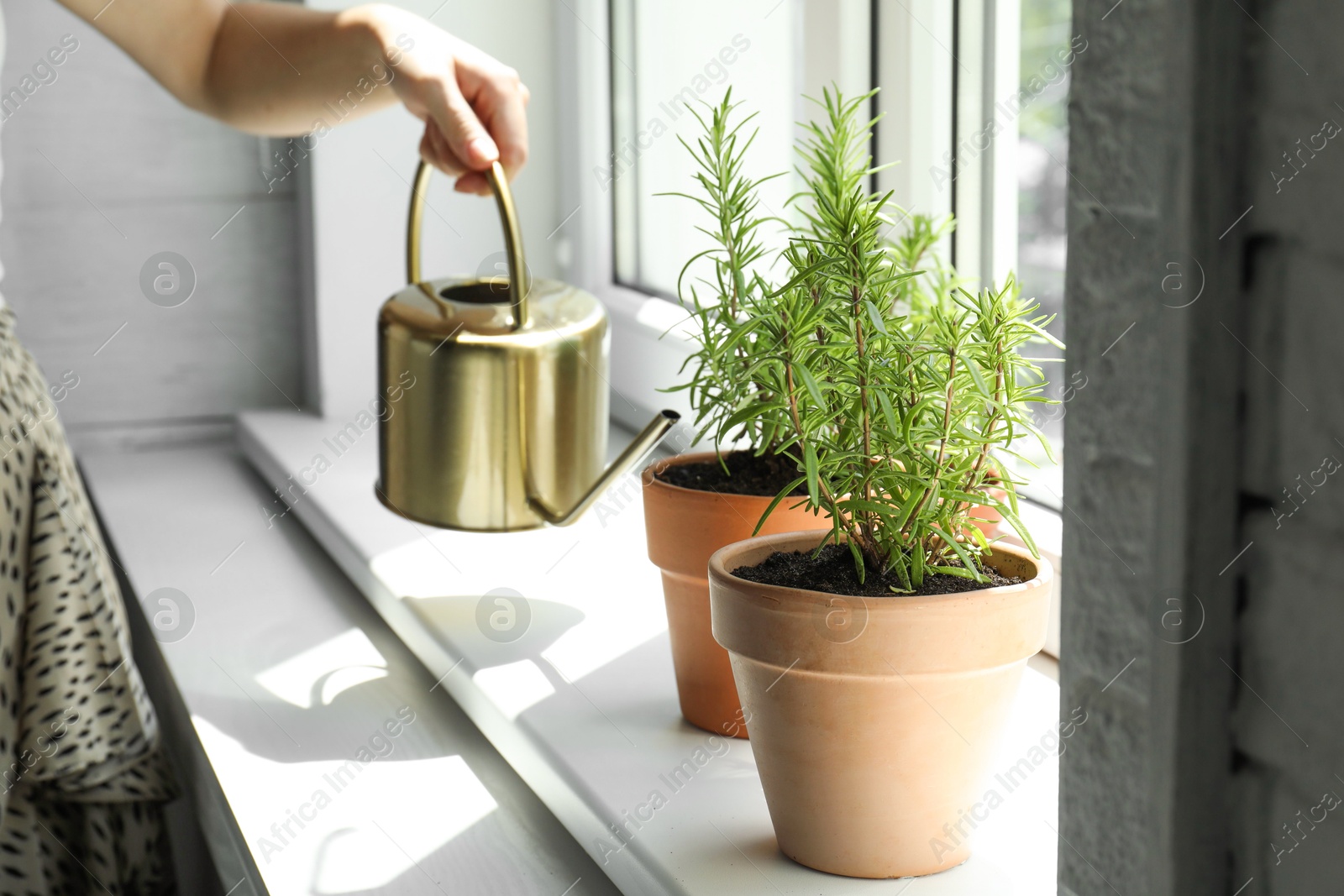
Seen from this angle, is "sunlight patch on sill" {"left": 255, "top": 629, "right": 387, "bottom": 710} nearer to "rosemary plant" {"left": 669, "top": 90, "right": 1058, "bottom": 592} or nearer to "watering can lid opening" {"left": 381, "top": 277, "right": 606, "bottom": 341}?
"watering can lid opening" {"left": 381, "top": 277, "right": 606, "bottom": 341}

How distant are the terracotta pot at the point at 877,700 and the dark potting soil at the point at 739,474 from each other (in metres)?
0.11

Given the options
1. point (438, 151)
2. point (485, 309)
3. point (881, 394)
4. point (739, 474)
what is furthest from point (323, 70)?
point (881, 394)

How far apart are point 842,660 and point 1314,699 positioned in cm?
21

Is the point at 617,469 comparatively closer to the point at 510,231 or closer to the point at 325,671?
the point at 510,231

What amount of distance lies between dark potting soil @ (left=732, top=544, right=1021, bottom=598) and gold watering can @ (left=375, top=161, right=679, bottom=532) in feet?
0.78

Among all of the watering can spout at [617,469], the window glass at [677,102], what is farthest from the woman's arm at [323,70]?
the window glass at [677,102]

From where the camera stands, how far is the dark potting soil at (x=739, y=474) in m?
0.67

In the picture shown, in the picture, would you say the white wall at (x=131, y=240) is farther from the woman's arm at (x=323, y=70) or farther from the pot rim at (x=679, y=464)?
the pot rim at (x=679, y=464)

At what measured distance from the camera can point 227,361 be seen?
5.30 feet

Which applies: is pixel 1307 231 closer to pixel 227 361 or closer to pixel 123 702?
pixel 123 702

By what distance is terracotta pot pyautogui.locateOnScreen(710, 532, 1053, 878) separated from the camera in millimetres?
492

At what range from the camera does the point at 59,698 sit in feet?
3.03

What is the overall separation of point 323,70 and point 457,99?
9.8 inches

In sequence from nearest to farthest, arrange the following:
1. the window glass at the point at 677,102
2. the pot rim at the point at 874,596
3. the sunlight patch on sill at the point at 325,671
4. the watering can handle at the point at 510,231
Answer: the pot rim at the point at 874,596
the watering can handle at the point at 510,231
the sunlight patch on sill at the point at 325,671
the window glass at the point at 677,102
